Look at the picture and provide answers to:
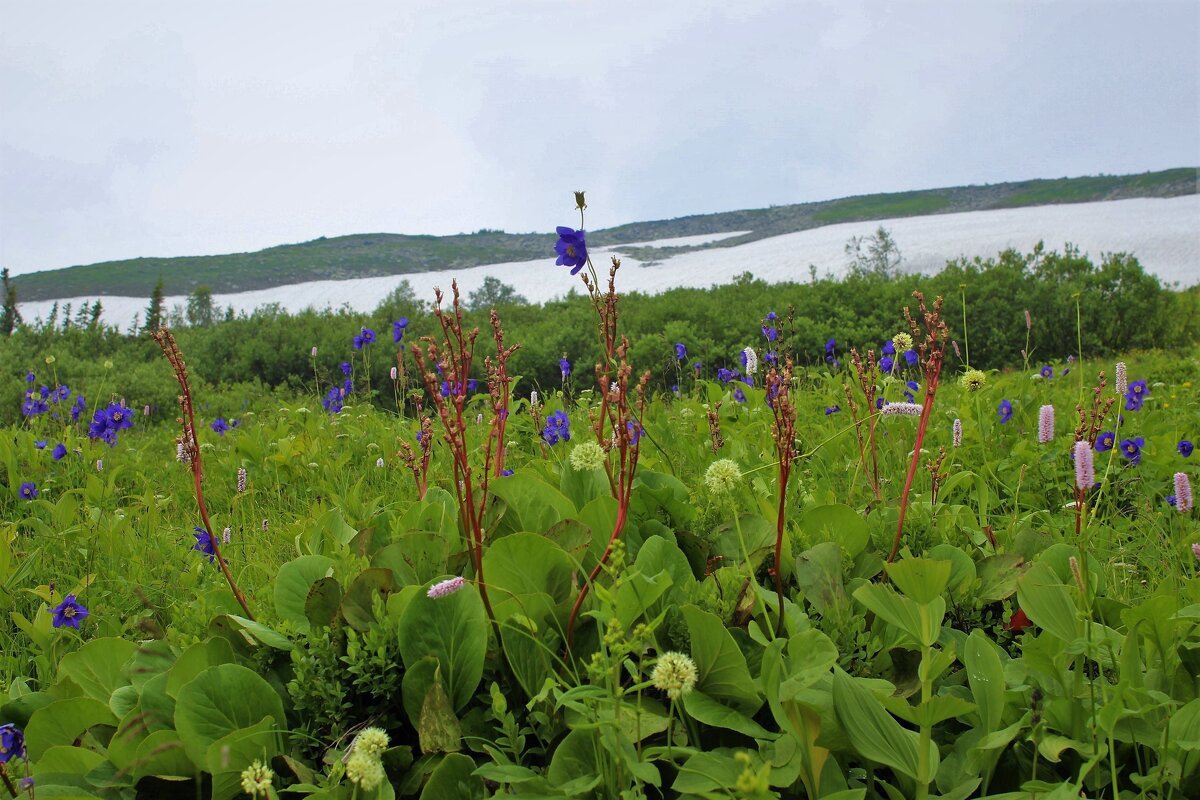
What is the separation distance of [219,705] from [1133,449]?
10.3 ft

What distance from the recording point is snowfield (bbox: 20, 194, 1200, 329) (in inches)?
894

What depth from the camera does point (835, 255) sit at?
2548 centimetres

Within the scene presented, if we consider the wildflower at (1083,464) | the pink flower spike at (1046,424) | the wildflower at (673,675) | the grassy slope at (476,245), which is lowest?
the wildflower at (673,675)

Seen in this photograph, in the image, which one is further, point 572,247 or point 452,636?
point 572,247

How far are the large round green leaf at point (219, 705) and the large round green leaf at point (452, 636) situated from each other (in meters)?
0.23

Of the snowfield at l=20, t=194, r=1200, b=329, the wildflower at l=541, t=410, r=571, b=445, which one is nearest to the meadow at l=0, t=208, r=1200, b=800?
the wildflower at l=541, t=410, r=571, b=445

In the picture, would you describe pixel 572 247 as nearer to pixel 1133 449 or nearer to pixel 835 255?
pixel 1133 449

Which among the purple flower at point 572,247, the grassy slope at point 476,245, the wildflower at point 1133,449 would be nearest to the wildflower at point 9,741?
the purple flower at point 572,247

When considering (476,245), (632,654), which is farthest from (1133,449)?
(476,245)

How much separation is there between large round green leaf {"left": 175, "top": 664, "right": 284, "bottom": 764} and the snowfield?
783 inches

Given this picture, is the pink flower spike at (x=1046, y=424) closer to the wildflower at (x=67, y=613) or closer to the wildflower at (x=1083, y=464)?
the wildflower at (x=1083, y=464)

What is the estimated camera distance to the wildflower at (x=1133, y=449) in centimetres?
314

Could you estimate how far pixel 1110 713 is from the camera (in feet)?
3.74

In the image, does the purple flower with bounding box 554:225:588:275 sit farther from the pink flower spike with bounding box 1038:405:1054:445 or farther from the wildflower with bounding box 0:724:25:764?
the wildflower with bounding box 0:724:25:764
